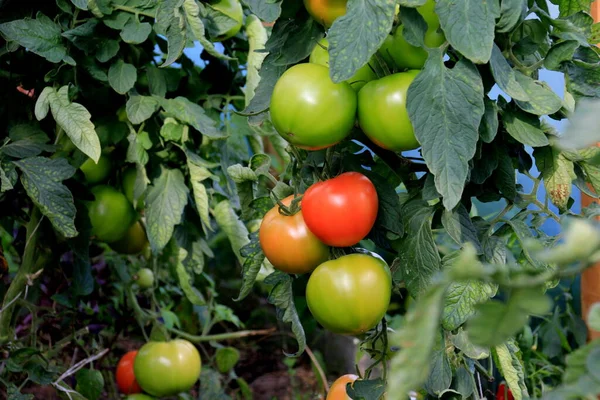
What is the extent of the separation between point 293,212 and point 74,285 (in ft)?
1.92

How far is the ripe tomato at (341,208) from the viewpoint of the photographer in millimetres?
554

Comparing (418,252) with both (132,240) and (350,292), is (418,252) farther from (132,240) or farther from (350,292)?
(132,240)

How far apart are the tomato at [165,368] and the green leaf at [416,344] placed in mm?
900

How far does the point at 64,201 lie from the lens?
84 cm

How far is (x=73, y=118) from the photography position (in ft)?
2.70

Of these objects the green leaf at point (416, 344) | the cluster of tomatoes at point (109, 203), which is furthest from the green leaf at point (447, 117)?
the cluster of tomatoes at point (109, 203)

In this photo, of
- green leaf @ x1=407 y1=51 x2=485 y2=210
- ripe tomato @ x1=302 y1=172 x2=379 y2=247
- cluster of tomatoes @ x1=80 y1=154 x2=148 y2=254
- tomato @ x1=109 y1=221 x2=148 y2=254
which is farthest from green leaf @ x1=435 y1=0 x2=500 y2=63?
tomato @ x1=109 y1=221 x2=148 y2=254

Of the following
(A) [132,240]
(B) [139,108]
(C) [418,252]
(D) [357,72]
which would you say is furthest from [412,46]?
(A) [132,240]

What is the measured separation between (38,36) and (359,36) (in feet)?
1.66

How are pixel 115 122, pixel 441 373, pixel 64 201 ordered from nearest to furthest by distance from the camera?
pixel 441 373 → pixel 64 201 → pixel 115 122

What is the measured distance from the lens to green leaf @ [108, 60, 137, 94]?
0.86 metres

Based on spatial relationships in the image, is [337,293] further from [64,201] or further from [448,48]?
[64,201]

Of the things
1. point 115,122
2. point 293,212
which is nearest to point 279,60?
point 293,212

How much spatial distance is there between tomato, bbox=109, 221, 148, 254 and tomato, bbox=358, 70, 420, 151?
2.17 ft
